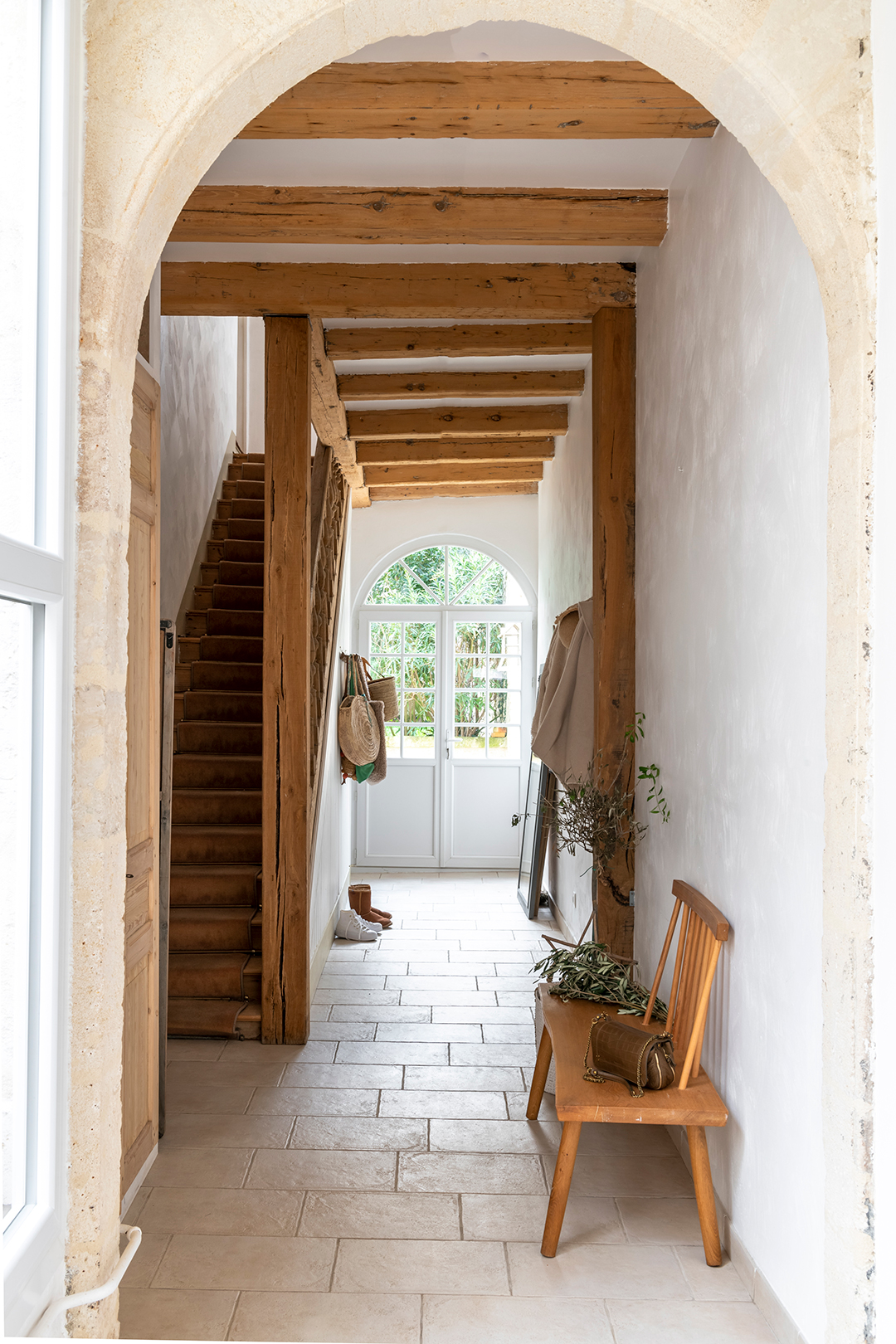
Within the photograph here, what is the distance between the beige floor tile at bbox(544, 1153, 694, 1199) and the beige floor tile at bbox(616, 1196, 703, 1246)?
51 millimetres

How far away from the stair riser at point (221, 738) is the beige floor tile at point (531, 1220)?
334 centimetres

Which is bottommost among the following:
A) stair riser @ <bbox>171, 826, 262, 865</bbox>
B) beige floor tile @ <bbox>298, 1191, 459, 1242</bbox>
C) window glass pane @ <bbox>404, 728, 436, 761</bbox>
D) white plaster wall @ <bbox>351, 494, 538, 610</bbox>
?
beige floor tile @ <bbox>298, 1191, 459, 1242</bbox>

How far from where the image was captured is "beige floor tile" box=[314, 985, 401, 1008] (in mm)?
4805

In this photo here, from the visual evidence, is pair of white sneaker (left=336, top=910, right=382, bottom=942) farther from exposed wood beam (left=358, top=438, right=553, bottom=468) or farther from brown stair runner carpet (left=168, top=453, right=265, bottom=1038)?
exposed wood beam (left=358, top=438, right=553, bottom=468)

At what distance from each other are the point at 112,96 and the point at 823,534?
1495 millimetres

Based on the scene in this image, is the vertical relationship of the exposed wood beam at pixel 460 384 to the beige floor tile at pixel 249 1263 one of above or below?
above

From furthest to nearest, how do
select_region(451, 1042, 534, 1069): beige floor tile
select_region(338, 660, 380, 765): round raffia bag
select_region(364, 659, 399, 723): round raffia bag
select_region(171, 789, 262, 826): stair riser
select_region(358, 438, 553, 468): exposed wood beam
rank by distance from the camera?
1. select_region(364, 659, 399, 723): round raffia bag
2. select_region(358, 438, 553, 468): exposed wood beam
3. select_region(338, 660, 380, 765): round raffia bag
4. select_region(171, 789, 262, 826): stair riser
5. select_region(451, 1042, 534, 1069): beige floor tile

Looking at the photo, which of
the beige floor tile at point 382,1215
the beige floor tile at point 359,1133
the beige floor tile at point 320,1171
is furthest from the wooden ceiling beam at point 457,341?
the beige floor tile at point 382,1215

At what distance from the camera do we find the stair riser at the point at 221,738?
5836 millimetres

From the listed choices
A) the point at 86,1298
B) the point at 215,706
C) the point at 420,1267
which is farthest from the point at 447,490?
the point at 86,1298

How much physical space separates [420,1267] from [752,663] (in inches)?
70.0

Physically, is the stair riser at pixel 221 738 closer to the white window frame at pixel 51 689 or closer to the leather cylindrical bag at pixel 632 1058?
the leather cylindrical bag at pixel 632 1058

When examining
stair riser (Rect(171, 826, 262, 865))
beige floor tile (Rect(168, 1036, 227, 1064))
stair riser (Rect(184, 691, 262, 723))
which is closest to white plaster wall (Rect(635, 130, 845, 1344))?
beige floor tile (Rect(168, 1036, 227, 1064))

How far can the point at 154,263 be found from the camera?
5.40 feet
